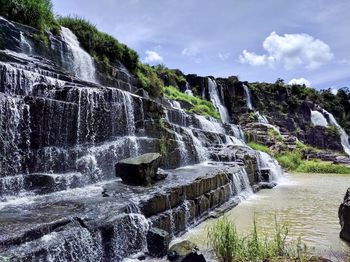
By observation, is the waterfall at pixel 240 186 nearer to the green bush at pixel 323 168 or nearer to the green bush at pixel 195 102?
the green bush at pixel 323 168

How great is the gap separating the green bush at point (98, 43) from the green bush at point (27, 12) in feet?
10.3

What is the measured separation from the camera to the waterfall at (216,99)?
38.8m

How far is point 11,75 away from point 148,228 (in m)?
6.96

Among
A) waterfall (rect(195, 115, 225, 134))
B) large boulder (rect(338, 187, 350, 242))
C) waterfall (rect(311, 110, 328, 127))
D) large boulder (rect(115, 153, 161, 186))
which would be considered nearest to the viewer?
large boulder (rect(338, 187, 350, 242))

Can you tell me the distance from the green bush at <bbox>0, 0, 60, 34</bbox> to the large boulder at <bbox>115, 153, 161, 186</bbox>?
30.6ft

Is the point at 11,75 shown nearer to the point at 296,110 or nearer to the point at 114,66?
the point at 114,66

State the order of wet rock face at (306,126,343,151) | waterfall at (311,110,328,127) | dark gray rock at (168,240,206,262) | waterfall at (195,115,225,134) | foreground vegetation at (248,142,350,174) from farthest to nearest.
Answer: waterfall at (311,110,328,127), wet rock face at (306,126,343,151), foreground vegetation at (248,142,350,174), waterfall at (195,115,225,134), dark gray rock at (168,240,206,262)

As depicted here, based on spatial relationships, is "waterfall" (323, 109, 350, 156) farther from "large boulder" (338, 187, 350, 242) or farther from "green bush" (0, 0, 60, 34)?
"green bush" (0, 0, 60, 34)

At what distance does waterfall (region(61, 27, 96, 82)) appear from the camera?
56.9 ft

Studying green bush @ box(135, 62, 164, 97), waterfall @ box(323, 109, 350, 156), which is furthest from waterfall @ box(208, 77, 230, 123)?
green bush @ box(135, 62, 164, 97)

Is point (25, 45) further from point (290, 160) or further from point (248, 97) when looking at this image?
point (248, 97)

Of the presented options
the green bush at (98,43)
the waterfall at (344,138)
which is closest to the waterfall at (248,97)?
the waterfall at (344,138)

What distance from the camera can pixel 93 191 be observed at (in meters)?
8.91

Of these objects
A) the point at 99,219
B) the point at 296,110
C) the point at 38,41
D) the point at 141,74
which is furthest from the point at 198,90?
the point at 99,219
